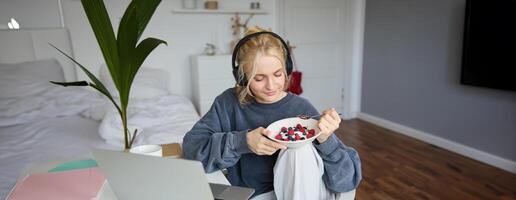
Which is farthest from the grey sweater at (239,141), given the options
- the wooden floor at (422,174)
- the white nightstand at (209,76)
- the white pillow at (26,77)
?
the white nightstand at (209,76)

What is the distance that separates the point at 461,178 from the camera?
2.32 meters

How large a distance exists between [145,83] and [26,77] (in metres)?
0.83

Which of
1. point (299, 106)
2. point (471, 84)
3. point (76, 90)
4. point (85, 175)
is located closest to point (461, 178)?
point (471, 84)

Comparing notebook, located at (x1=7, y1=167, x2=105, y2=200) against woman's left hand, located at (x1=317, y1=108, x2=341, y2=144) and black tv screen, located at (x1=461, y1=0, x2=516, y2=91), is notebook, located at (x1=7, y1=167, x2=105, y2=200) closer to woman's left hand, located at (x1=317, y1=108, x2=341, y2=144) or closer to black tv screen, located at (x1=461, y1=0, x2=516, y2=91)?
woman's left hand, located at (x1=317, y1=108, x2=341, y2=144)

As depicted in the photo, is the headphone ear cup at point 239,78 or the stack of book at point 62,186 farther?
the headphone ear cup at point 239,78

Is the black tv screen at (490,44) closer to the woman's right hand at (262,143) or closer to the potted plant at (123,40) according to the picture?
the woman's right hand at (262,143)

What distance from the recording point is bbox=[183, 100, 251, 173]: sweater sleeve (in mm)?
893

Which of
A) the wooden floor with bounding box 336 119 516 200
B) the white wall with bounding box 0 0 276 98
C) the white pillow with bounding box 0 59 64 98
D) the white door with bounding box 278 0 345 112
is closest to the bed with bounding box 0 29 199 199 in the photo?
the white pillow with bounding box 0 59 64 98

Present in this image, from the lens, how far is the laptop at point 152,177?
47cm

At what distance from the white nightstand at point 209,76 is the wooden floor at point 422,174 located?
1431 millimetres

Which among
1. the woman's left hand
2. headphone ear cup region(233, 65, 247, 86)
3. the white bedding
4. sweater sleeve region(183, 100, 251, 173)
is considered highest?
headphone ear cup region(233, 65, 247, 86)

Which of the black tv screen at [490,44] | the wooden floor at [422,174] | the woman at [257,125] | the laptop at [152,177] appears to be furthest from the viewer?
the black tv screen at [490,44]

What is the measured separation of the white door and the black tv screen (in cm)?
149

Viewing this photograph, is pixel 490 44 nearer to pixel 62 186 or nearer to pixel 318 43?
pixel 318 43
